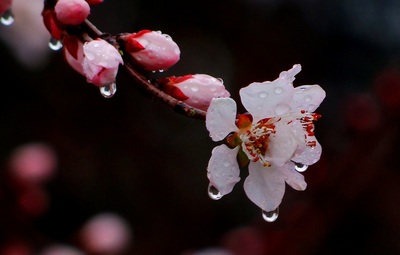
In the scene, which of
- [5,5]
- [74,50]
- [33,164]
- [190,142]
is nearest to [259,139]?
[74,50]

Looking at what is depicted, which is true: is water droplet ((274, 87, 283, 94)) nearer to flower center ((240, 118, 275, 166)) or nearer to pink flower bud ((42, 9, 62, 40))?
flower center ((240, 118, 275, 166))

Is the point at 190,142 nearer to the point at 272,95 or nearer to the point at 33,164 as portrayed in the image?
the point at 33,164

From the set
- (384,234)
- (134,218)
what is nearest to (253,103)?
(134,218)

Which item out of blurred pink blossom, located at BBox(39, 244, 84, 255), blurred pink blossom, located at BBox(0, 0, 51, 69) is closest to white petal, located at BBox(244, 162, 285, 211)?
blurred pink blossom, located at BBox(39, 244, 84, 255)

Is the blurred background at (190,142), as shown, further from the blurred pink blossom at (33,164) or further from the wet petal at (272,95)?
the wet petal at (272,95)

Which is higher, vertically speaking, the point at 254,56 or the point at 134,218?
the point at 254,56

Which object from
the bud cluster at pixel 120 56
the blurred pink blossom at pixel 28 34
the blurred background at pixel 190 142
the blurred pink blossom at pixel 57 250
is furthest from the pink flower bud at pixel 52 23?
the blurred pink blossom at pixel 28 34

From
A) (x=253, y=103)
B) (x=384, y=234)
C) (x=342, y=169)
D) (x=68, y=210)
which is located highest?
(x=253, y=103)

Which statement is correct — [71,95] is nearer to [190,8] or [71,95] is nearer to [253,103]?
[190,8]
